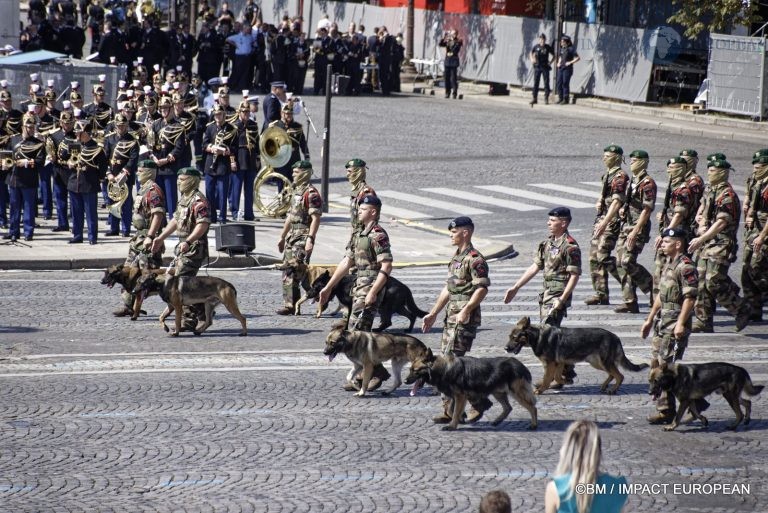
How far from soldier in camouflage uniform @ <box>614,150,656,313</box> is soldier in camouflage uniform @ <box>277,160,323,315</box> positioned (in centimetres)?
406

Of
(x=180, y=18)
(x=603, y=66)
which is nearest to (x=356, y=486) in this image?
(x=603, y=66)

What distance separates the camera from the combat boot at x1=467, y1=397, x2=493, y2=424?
12.1m

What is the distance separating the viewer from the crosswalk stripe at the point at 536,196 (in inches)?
1054

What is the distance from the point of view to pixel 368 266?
14.5 meters

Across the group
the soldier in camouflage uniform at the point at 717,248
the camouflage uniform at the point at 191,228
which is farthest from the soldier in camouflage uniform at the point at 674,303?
the camouflage uniform at the point at 191,228

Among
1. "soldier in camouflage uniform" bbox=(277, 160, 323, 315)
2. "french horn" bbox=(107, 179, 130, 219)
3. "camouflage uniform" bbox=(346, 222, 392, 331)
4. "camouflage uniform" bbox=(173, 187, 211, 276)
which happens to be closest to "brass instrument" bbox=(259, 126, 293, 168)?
"french horn" bbox=(107, 179, 130, 219)

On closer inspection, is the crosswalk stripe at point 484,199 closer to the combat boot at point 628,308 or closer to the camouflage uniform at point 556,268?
the combat boot at point 628,308

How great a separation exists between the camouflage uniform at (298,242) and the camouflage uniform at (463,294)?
4326 millimetres

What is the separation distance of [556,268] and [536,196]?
1360 centimetres

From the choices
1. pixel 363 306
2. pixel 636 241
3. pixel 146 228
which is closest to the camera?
pixel 363 306

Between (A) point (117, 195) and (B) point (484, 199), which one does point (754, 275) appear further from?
(B) point (484, 199)

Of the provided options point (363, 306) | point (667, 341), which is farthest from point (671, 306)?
point (363, 306)

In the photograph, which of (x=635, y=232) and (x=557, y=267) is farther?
(x=635, y=232)

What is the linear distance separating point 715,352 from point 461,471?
5505 millimetres
